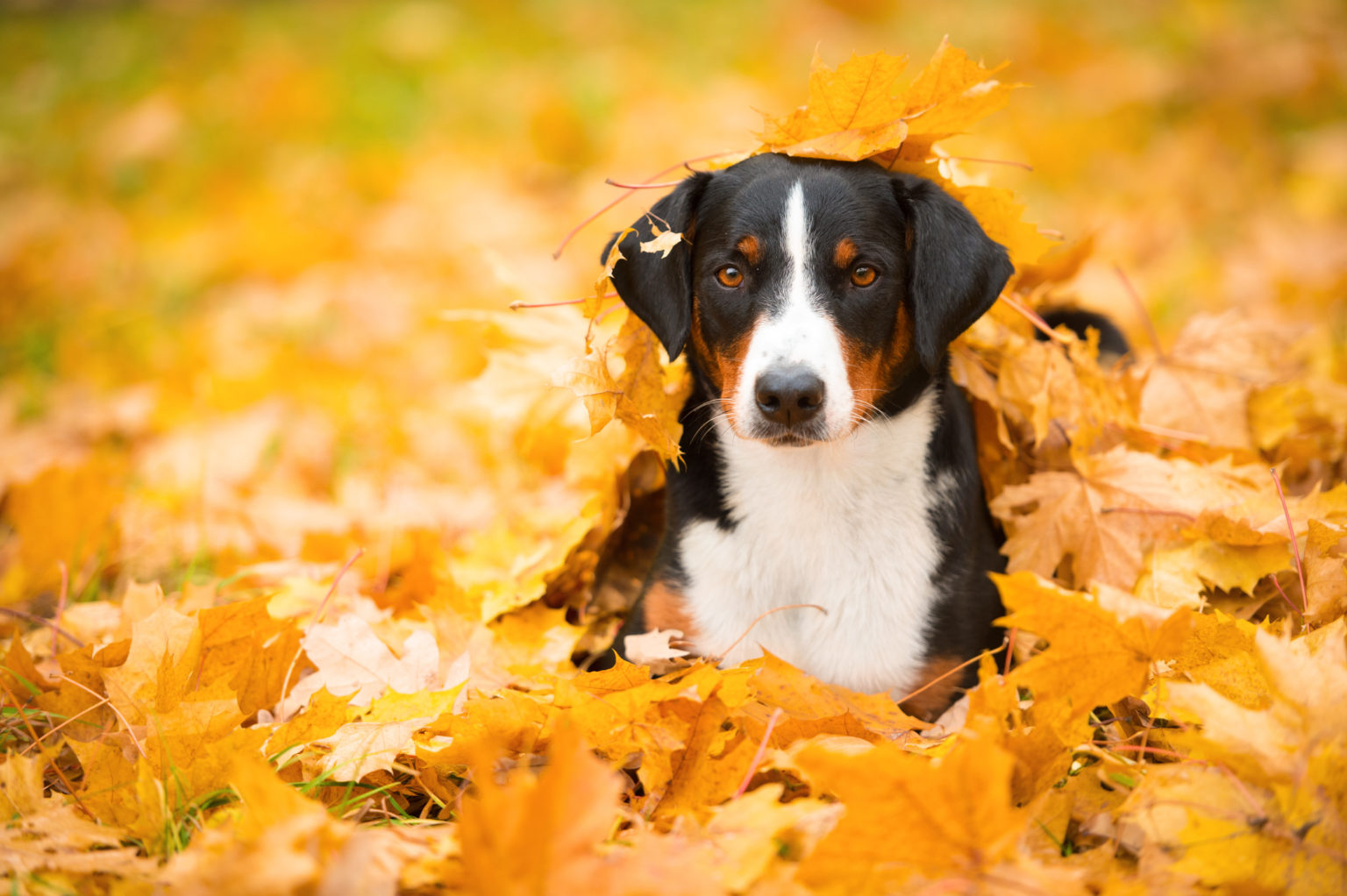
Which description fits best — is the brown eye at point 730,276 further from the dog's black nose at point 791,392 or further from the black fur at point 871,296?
the dog's black nose at point 791,392

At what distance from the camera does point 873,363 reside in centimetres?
256

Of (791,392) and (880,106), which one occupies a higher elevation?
(880,106)

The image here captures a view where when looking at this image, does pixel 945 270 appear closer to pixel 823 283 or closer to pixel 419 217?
pixel 823 283

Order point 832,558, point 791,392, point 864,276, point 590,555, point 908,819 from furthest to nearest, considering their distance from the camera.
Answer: point 590,555, point 832,558, point 864,276, point 791,392, point 908,819

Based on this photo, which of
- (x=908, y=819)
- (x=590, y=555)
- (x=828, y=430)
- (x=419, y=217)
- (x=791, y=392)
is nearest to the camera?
(x=908, y=819)

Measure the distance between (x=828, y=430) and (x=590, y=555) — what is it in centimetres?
111

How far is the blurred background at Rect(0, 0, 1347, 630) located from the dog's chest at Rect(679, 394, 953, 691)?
2.06ft

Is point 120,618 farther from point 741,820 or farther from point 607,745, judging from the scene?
point 741,820

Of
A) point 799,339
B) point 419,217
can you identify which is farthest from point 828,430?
point 419,217

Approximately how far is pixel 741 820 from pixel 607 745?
1.47 feet

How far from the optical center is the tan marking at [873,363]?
2.50m

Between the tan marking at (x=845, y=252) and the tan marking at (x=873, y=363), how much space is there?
202 mm

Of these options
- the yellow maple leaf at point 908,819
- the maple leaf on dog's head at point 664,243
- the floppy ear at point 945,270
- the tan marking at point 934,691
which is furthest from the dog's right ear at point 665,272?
the yellow maple leaf at point 908,819

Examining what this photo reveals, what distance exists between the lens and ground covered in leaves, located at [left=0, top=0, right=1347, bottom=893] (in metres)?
1.70
